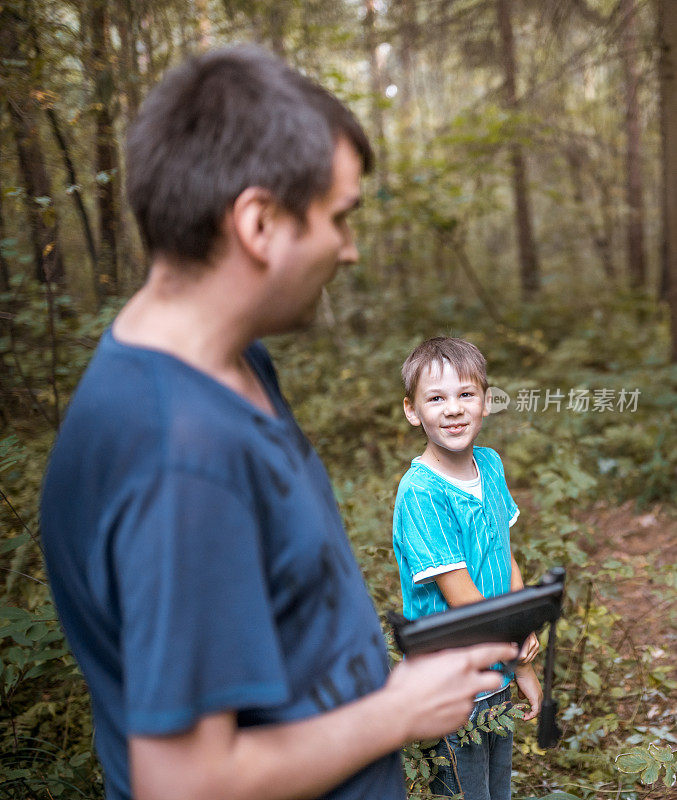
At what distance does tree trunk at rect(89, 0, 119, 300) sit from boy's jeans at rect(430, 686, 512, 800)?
4.40 meters

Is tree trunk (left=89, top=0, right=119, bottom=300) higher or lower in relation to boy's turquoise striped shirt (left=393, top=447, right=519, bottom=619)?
higher

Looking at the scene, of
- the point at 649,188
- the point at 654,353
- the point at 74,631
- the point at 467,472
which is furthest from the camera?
the point at 649,188

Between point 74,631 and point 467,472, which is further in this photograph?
point 467,472

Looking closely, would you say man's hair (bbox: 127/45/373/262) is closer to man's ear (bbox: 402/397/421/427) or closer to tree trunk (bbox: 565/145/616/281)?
man's ear (bbox: 402/397/421/427)

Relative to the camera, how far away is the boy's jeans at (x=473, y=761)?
6.99 feet

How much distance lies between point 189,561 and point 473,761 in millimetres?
1701

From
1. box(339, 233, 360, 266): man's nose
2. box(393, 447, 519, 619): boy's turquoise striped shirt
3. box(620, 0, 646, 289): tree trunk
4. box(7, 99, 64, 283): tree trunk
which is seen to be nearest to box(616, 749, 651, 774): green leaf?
box(393, 447, 519, 619): boy's turquoise striped shirt

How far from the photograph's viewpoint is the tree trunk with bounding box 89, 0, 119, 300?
561cm

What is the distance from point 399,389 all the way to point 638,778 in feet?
16.6

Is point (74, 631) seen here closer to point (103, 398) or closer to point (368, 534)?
point (103, 398)

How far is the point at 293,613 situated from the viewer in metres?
0.98

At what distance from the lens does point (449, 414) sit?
7.06 ft

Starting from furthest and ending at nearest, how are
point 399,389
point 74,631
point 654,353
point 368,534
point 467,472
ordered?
1. point 654,353
2. point 399,389
3. point 368,534
4. point 467,472
5. point 74,631

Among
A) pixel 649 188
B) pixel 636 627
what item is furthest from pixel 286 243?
pixel 649 188
